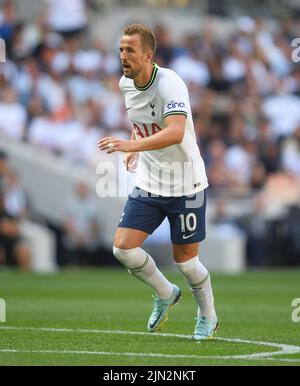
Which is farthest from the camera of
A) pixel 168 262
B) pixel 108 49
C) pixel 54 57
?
pixel 108 49

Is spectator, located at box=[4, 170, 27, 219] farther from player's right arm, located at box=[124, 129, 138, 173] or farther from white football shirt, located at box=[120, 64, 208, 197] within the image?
white football shirt, located at box=[120, 64, 208, 197]

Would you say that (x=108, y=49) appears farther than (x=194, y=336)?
Yes

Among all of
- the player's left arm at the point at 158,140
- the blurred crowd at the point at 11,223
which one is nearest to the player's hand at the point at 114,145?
the player's left arm at the point at 158,140

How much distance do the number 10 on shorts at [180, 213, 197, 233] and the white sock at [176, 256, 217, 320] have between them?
25cm

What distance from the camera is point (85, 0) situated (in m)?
24.5

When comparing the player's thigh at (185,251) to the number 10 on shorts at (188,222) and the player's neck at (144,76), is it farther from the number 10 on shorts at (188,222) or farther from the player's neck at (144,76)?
Answer: the player's neck at (144,76)

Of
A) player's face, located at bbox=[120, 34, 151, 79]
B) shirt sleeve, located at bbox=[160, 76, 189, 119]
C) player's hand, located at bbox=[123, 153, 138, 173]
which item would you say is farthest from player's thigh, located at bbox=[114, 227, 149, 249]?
player's face, located at bbox=[120, 34, 151, 79]

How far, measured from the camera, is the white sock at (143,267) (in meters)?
8.72

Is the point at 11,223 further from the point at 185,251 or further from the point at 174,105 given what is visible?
the point at 174,105

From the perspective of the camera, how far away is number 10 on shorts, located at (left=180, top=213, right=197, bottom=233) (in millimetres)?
8672

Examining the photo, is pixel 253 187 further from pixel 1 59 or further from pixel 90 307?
pixel 90 307

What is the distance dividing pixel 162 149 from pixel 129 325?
2037mm
